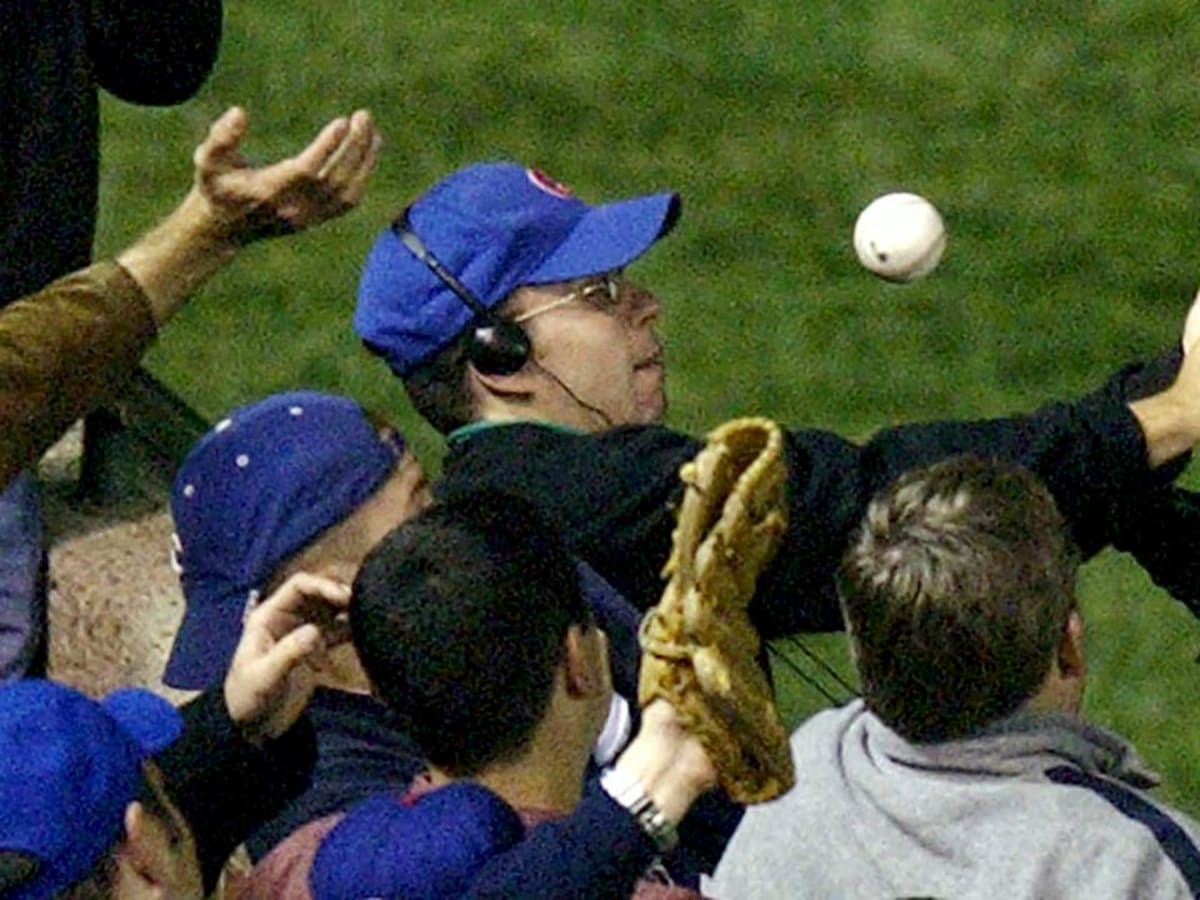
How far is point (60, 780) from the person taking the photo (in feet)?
10.8

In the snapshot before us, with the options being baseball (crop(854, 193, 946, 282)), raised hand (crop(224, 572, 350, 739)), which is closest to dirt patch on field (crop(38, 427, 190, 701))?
baseball (crop(854, 193, 946, 282))

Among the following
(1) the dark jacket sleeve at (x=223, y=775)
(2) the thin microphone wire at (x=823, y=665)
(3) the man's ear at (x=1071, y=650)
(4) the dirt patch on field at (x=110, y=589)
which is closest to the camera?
(3) the man's ear at (x=1071, y=650)

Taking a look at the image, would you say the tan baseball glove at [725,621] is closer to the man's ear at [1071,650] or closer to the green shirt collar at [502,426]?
the man's ear at [1071,650]

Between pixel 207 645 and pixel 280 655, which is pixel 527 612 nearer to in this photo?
pixel 280 655

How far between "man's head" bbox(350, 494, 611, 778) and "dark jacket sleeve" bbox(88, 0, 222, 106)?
1.87 metres

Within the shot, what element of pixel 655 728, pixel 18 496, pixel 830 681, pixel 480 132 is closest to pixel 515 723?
pixel 655 728

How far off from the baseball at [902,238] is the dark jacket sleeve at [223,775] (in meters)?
2.02

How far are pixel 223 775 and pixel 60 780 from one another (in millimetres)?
529

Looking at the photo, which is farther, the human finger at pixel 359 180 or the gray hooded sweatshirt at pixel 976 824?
the human finger at pixel 359 180

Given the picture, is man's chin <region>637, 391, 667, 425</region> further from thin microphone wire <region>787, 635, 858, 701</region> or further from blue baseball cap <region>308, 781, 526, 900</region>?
blue baseball cap <region>308, 781, 526, 900</region>

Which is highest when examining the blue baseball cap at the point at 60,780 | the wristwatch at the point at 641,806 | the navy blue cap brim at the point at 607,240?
the wristwatch at the point at 641,806

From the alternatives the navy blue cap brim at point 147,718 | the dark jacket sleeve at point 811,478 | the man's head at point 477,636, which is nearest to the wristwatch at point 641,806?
the man's head at point 477,636

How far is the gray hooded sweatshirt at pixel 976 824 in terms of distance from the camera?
3562 mm

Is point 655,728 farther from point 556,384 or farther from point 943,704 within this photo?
point 556,384
